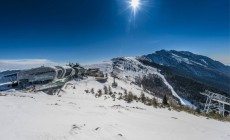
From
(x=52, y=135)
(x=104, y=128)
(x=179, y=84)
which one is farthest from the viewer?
(x=179, y=84)

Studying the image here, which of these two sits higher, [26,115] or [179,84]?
[26,115]

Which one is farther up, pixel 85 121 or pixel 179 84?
pixel 85 121

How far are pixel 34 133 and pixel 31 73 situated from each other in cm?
5014

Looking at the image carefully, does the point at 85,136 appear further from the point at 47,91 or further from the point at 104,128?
the point at 47,91

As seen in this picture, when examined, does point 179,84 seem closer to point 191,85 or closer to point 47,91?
point 191,85

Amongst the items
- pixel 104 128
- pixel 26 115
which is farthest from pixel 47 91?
pixel 104 128

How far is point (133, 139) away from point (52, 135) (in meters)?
3.10

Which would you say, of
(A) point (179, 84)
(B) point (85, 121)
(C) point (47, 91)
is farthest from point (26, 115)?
(A) point (179, 84)

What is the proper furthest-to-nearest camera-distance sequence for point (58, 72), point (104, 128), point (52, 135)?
point (58, 72) → point (104, 128) → point (52, 135)

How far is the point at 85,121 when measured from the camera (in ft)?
31.5

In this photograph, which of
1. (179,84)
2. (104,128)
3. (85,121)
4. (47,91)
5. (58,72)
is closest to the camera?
(104,128)

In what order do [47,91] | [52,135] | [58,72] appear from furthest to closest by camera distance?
1. [58,72]
2. [47,91]
3. [52,135]

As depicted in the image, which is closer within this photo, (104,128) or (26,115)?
(104,128)

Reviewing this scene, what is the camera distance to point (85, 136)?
24.4 feet
